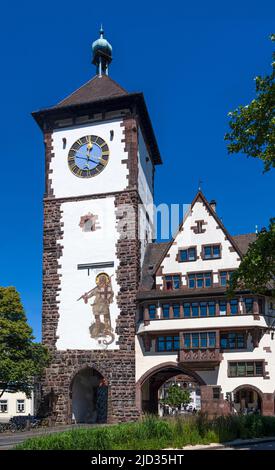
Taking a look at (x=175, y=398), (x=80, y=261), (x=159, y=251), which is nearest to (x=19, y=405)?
(x=175, y=398)

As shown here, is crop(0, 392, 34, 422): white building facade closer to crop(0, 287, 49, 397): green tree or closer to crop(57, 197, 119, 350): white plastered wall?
crop(57, 197, 119, 350): white plastered wall

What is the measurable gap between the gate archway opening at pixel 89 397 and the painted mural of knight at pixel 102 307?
8.71ft

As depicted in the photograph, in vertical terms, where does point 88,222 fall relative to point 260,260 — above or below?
above

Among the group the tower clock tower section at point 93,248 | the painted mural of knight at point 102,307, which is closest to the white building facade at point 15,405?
the tower clock tower section at point 93,248

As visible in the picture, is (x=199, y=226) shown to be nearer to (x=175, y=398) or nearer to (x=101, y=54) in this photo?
(x=101, y=54)

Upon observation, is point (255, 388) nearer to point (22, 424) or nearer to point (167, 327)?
point (167, 327)

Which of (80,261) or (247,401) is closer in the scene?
(80,261)

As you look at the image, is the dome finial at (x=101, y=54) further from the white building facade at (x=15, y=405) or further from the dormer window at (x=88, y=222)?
the white building facade at (x=15, y=405)

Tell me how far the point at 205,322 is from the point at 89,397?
472 inches

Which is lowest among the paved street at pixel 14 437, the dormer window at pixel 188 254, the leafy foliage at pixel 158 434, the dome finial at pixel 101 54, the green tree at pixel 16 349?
the paved street at pixel 14 437

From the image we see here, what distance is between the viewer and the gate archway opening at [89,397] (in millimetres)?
44062

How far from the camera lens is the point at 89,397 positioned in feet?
153
